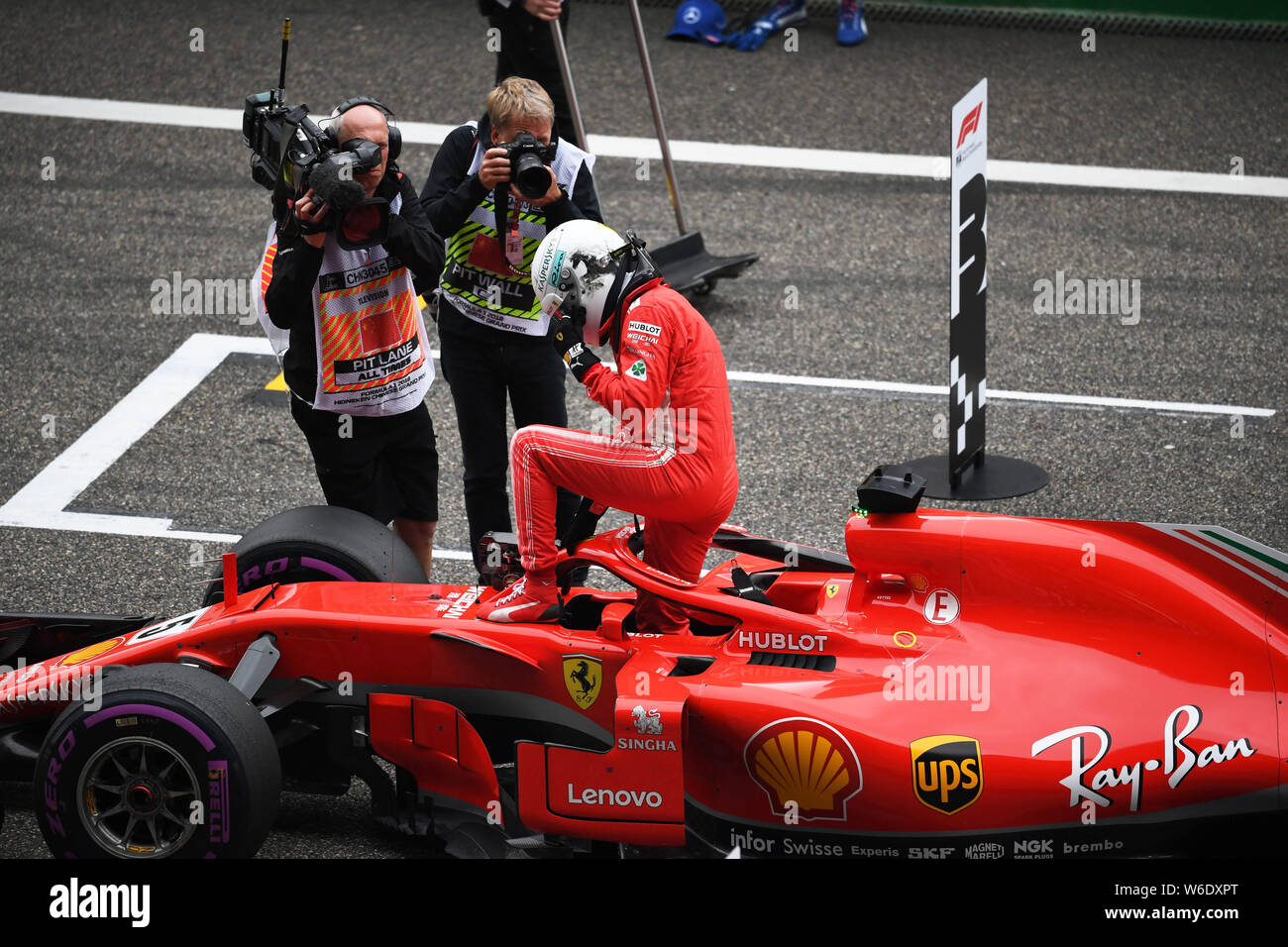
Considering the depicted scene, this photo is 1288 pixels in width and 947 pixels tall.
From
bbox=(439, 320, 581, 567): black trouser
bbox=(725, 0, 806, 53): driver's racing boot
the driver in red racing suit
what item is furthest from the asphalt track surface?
the driver in red racing suit

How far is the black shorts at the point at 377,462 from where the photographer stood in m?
5.25

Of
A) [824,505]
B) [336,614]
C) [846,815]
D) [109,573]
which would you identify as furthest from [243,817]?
[824,505]

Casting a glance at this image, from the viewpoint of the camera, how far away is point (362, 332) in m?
5.17

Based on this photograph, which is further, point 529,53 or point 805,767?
point 529,53

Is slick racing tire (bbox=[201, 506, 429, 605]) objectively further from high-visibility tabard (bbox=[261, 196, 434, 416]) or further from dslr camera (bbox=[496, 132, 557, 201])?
dslr camera (bbox=[496, 132, 557, 201])

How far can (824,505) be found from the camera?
6.89m

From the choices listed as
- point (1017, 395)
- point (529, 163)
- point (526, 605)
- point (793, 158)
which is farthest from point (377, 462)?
point (793, 158)

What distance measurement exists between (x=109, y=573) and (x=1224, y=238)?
7023 millimetres

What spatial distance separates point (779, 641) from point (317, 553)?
5.16 ft

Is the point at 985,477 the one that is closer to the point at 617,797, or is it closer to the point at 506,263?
the point at 506,263

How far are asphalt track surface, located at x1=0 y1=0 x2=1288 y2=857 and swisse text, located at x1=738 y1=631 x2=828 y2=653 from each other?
1.25m

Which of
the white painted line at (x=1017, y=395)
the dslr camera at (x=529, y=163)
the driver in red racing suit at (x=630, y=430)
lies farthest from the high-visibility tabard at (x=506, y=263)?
the white painted line at (x=1017, y=395)

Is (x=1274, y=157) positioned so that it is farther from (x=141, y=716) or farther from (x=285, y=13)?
(x=141, y=716)
